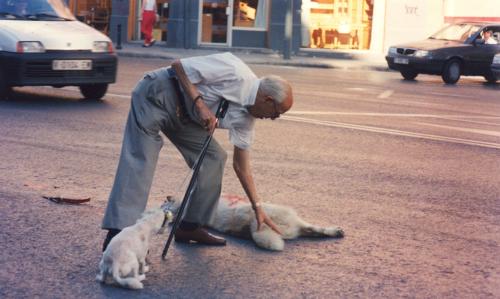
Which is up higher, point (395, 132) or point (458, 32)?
point (458, 32)

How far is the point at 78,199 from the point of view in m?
7.02

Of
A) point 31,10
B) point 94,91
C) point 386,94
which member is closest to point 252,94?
point 94,91

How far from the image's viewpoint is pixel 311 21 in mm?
31094

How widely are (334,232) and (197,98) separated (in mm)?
1528

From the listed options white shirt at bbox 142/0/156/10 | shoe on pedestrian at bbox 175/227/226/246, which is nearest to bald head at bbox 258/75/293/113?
shoe on pedestrian at bbox 175/227/226/246

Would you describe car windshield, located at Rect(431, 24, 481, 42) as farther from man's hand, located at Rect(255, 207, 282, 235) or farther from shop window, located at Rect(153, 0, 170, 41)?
man's hand, located at Rect(255, 207, 282, 235)

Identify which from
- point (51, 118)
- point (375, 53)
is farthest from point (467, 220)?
point (375, 53)

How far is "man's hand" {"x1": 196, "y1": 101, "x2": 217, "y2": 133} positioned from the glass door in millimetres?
26613

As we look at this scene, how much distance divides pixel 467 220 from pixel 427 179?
1.73m

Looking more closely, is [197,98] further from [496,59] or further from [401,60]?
[401,60]

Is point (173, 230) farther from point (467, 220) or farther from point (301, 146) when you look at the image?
point (301, 146)

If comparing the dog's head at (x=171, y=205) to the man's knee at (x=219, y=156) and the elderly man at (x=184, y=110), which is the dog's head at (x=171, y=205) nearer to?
Answer: the elderly man at (x=184, y=110)

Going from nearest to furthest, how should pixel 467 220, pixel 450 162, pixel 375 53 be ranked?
pixel 467 220 < pixel 450 162 < pixel 375 53

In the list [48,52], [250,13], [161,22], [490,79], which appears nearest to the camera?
[48,52]
